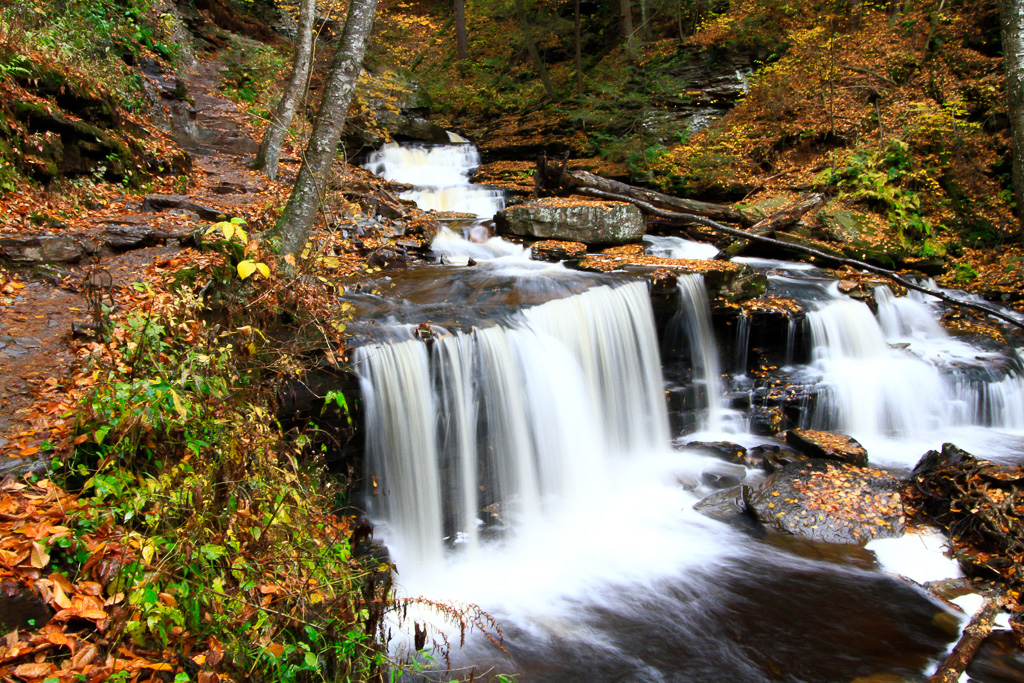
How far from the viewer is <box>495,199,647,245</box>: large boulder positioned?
36.7 feet

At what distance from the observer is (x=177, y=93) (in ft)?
40.5

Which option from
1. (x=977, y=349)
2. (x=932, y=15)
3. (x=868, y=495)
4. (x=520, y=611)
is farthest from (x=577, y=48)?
(x=520, y=611)

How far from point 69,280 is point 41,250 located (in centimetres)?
60

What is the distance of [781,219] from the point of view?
39.8ft

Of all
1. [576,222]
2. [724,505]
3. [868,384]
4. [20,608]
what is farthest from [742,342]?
[20,608]

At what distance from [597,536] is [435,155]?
13299 millimetres

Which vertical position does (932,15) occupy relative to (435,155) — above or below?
above

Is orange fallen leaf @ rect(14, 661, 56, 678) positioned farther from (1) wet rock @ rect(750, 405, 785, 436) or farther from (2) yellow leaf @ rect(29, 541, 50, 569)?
(1) wet rock @ rect(750, 405, 785, 436)

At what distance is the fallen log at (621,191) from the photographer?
12.6 metres

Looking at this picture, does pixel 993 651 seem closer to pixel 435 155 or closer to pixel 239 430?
pixel 239 430

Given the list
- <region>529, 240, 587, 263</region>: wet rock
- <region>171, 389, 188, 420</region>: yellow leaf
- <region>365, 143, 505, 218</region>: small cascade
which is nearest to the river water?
<region>529, 240, 587, 263</region>: wet rock

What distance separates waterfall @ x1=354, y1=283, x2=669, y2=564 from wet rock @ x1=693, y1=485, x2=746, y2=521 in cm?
142

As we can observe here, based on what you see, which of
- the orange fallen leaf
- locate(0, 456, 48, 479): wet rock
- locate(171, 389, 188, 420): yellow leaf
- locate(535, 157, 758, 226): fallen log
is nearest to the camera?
the orange fallen leaf

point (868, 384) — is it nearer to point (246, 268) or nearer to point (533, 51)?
point (246, 268)
